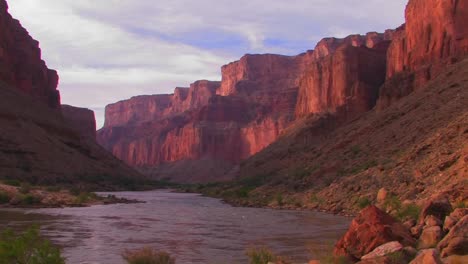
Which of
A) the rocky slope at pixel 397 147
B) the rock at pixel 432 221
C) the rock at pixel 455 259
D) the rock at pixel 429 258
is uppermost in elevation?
the rocky slope at pixel 397 147

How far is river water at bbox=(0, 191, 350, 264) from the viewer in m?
16.2

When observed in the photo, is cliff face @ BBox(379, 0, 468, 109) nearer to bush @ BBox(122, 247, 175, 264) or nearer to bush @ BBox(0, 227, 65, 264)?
bush @ BBox(122, 247, 175, 264)

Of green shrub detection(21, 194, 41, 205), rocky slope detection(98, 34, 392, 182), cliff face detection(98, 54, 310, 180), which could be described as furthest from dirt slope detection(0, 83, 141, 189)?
cliff face detection(98, 54, 310, 180)

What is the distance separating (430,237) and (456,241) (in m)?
1.11

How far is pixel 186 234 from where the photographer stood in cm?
2189

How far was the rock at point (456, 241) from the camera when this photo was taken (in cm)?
1026

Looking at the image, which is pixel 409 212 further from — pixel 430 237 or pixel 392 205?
pixel 430 237

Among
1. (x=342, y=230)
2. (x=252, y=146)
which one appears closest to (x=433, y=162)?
(x=342, y=230)

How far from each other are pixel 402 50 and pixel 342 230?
43490 millimetres

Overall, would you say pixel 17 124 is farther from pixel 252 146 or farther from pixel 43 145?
pixel 252 146

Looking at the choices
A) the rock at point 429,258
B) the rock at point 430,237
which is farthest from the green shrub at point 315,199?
the rock at point 429,258

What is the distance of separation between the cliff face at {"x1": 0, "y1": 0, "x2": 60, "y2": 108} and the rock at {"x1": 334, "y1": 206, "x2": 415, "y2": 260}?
7140 centimetres

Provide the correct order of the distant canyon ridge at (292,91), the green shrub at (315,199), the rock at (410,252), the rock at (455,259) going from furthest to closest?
the distant canyon ridge at (292,91), the green shrub at (315,199), the rock at (410,252), the rock at (455,259)

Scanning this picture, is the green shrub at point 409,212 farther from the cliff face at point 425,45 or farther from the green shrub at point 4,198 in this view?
the cliff face at point 425,45
